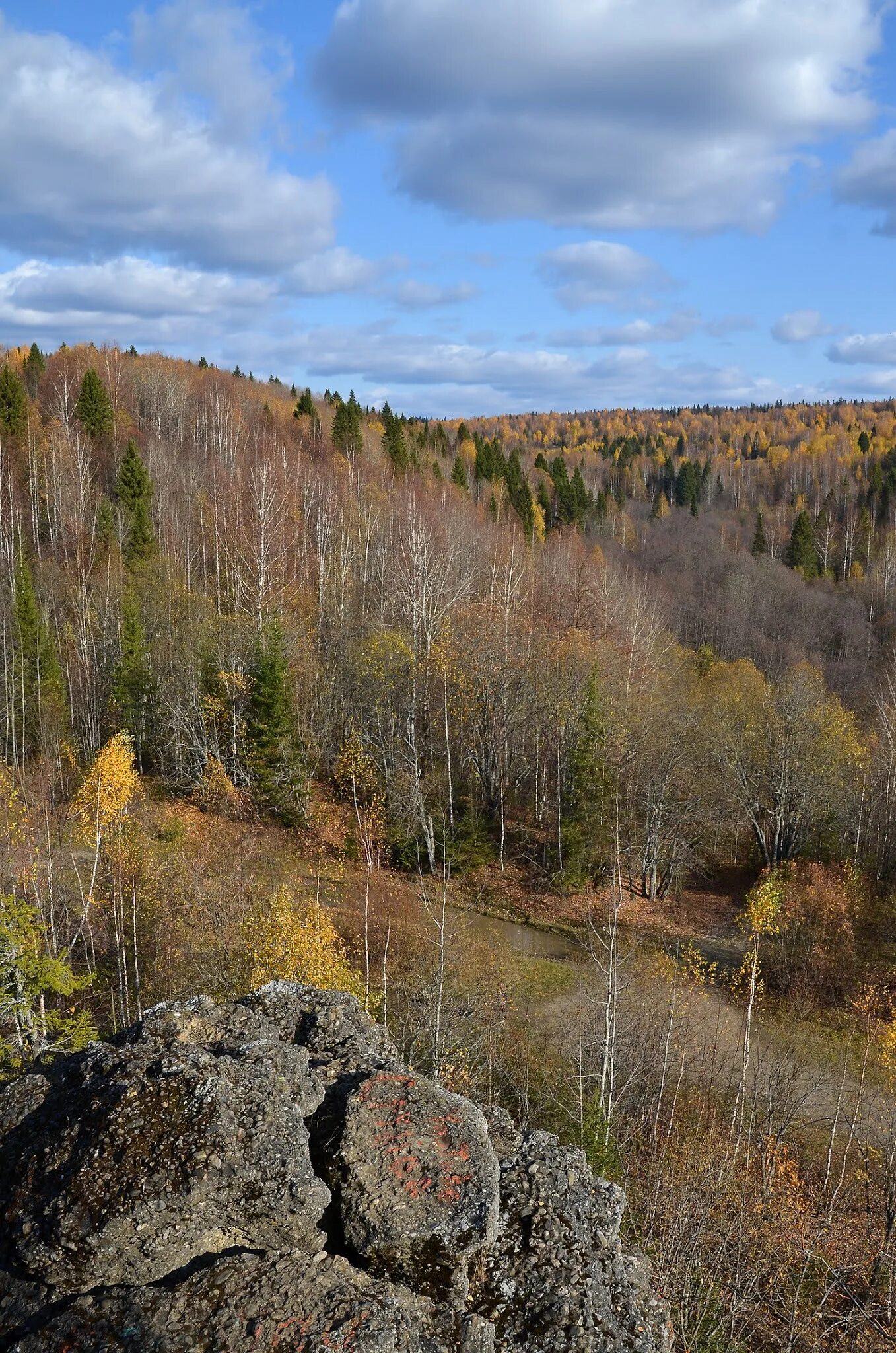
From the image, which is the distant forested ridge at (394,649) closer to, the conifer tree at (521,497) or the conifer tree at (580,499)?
the conifer tree at (521,497)

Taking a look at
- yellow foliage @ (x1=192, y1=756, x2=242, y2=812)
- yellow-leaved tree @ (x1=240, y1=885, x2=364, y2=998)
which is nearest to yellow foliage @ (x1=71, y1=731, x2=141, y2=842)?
yellow-leaved tree @ (x1=240, y1=885, x2=364, y2=998)

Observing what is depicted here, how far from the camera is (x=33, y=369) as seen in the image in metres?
65.9

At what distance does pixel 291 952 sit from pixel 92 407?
50928 mm

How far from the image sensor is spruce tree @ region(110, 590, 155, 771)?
123 feet

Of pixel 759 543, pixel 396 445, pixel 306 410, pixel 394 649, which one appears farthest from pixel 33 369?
pixel 759 543

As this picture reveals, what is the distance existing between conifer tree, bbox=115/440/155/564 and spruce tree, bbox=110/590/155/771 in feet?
27.8

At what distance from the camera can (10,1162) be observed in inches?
213

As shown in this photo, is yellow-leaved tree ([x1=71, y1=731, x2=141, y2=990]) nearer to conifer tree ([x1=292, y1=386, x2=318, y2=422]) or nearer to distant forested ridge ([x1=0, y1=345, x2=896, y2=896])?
distant forested ridge ([x1=0, y1=345, x2=896, y2=896])

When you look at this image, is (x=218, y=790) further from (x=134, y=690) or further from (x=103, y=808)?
(x=103, y=808)

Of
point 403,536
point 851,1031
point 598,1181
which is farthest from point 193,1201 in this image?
A: point 403,536

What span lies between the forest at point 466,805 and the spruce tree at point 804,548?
44.5ft

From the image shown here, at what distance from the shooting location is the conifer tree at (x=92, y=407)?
185 ft

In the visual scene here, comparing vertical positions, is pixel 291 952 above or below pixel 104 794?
below

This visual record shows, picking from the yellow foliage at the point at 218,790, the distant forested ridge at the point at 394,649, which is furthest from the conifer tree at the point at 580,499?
the yellow foliage at the point at 218,790
